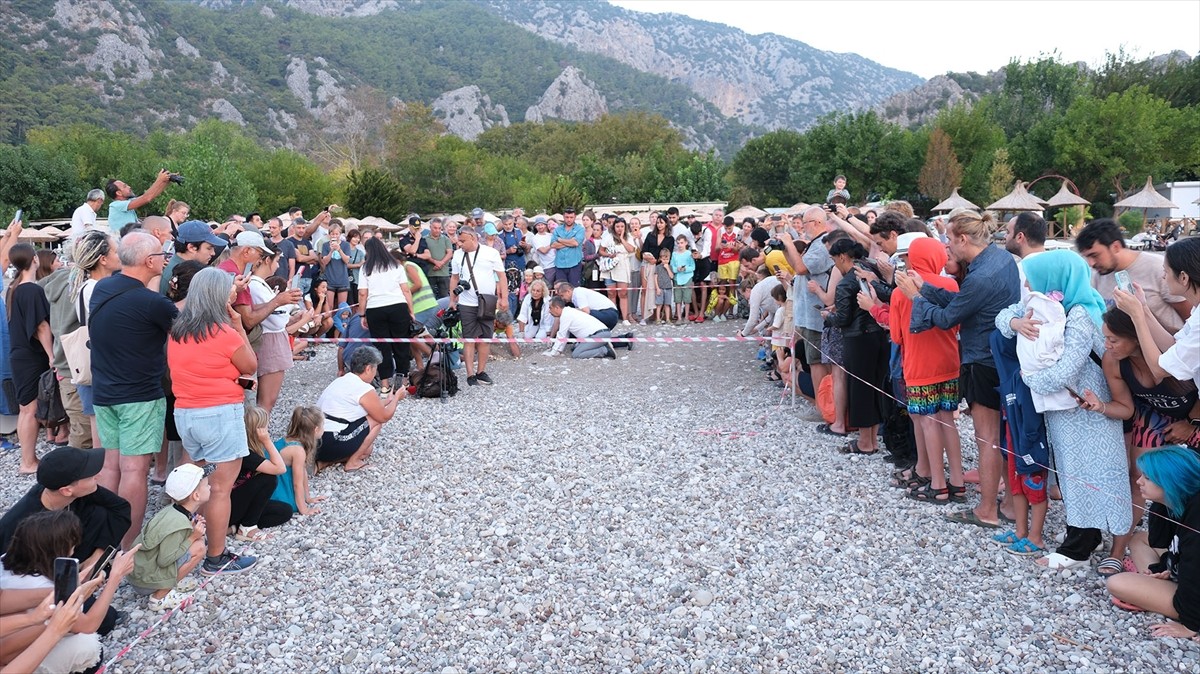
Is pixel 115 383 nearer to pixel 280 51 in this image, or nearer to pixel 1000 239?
pixel 1000 239

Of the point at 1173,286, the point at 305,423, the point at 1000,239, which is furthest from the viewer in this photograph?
the point at 1000,239

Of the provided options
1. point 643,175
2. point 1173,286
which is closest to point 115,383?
point 1173,286

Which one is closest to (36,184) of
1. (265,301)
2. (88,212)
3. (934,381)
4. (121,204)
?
(88,212)

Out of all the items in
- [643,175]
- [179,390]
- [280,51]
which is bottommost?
[179,390]

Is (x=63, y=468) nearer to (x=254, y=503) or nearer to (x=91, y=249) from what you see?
(x=254, y=503)

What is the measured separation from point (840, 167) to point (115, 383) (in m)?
46.5

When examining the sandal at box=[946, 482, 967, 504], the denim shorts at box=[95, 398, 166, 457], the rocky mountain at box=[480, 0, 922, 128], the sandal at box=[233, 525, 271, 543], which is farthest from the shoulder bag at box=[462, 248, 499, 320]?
the rocky mountain at box=[480, 0, 922, 128]

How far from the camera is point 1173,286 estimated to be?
3959 mm

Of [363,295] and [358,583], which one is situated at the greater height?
[363,295]

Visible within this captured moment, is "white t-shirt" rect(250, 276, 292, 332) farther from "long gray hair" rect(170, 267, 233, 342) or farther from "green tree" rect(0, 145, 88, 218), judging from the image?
"green tree" rect(0, 145, 88, 218)

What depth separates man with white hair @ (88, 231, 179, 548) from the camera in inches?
180

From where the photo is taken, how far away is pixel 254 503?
5.22m

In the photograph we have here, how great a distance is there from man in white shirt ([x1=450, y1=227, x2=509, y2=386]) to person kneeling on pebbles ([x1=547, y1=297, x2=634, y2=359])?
1807mm

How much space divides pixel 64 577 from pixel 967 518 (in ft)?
17.2
